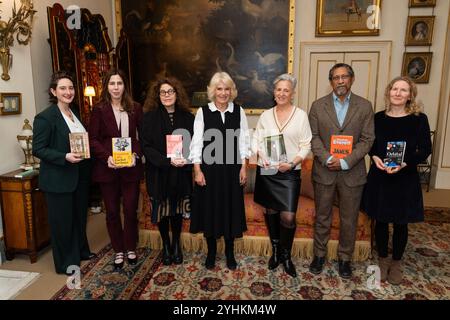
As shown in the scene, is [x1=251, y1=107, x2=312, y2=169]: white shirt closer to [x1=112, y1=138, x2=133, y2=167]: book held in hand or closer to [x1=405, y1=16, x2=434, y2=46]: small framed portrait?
[x1=112, y1=138, x2=133, y2=167]: book held in hand

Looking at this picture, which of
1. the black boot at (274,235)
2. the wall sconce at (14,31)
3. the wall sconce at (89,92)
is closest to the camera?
the black boot at (274,235)

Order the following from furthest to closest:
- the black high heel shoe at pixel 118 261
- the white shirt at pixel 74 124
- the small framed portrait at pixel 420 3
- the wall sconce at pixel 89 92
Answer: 1. the small framed portrait at pixel 420 3
2. the wall sconce at pixel 89 92
3. the black high heel shoe at pixel 118 261
4. the white shirt at pixel 74 124

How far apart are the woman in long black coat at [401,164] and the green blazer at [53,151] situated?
2642 mm

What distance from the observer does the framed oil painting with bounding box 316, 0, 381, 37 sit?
19.1ft

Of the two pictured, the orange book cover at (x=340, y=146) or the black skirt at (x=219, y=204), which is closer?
the orange book cover at (x=340, y=146)

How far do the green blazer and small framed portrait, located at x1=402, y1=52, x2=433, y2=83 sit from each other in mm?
5674

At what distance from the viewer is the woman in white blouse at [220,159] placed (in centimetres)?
285

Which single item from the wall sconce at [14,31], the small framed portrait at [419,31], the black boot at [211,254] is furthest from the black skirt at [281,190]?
the small framed portrait at [419,31]

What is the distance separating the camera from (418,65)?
19.3 ft

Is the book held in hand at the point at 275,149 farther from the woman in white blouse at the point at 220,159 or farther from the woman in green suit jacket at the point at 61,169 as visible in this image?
the woman in green suit jacket at the point at 61,169

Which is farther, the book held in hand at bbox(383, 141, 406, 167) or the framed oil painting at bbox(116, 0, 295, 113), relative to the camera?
the framed oil painting at bbox(116, 0, 295, 113)

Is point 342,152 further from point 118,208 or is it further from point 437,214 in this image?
Result: point 437,214

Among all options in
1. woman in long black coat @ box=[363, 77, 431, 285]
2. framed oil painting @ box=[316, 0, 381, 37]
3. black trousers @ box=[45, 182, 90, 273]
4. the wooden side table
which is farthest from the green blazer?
framed oil painting @ box=[316, 0, 381, 37]
